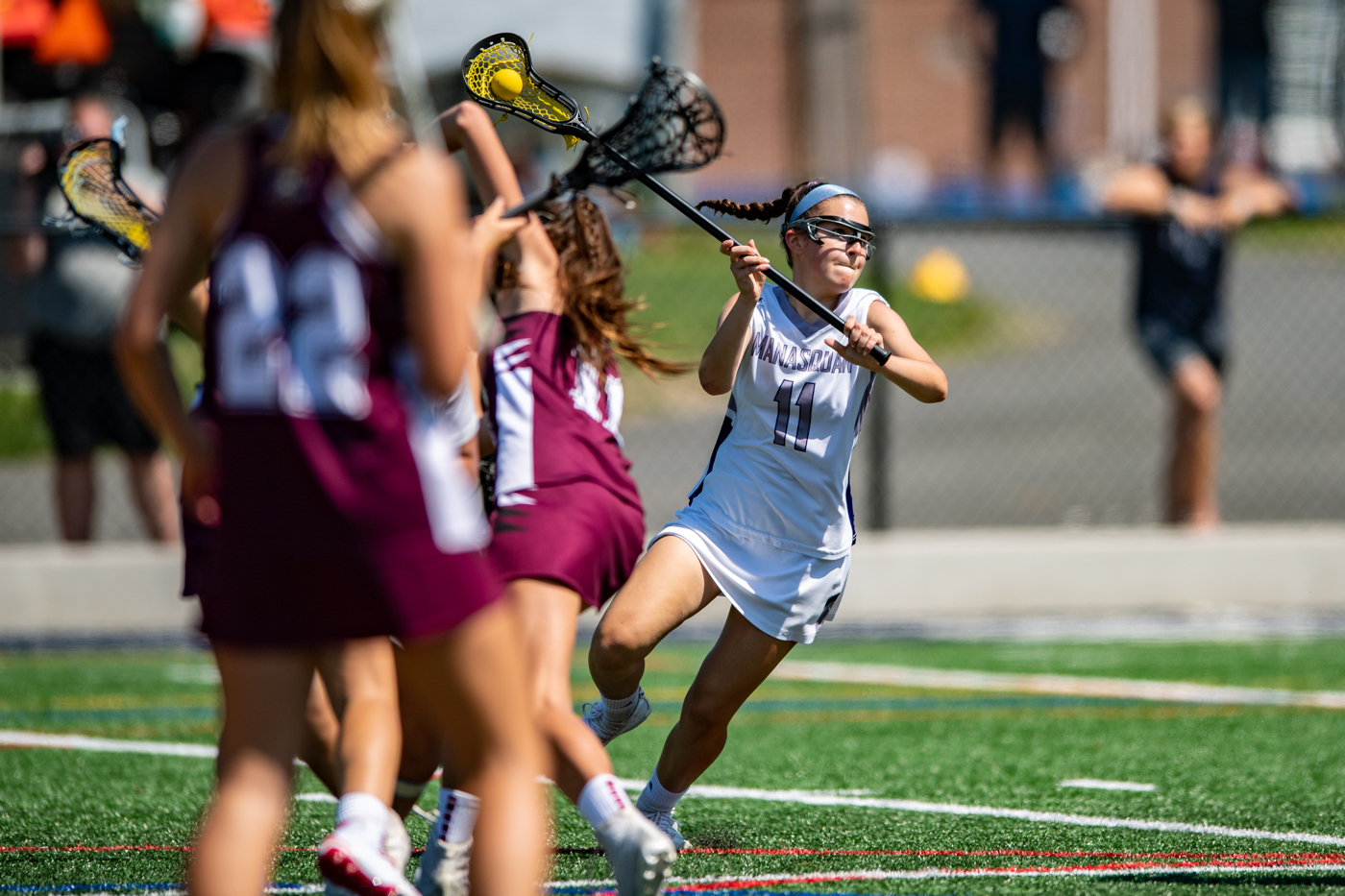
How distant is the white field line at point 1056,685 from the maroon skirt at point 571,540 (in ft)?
11.8

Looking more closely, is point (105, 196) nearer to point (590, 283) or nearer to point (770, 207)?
point (590, 283)

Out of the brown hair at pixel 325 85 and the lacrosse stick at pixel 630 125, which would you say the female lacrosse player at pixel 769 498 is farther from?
the brown hair at pixel 325 85

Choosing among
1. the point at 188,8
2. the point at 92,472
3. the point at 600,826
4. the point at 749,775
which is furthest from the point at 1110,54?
the point at 600,826

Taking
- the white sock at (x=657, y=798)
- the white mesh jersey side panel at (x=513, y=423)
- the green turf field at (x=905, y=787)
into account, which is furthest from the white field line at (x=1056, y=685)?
the white mesh jersey side panel at (x=513, y=423)

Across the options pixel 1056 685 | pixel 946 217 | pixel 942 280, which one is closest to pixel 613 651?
pixel 1056 685

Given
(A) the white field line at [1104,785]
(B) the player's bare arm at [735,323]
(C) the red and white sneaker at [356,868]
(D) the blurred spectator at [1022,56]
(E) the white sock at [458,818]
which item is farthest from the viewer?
(D) the blurred spectator at [1022,56]

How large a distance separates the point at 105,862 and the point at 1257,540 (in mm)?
7144

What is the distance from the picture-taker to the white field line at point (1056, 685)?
22.7ft

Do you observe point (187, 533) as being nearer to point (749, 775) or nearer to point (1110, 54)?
point (749, 775)

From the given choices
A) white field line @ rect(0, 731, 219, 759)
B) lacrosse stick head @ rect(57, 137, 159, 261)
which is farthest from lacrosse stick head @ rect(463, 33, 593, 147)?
white field line @ rect(0, 731, 219, 759)

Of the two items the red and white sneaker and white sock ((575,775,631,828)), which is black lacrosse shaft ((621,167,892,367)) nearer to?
white sock ((575,775,631,828))

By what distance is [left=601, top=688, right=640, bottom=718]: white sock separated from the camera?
14.5 ft

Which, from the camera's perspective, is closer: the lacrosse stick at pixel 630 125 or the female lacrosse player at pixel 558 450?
the female lacrosse player at pixel 558 450

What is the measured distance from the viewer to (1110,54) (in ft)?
108
